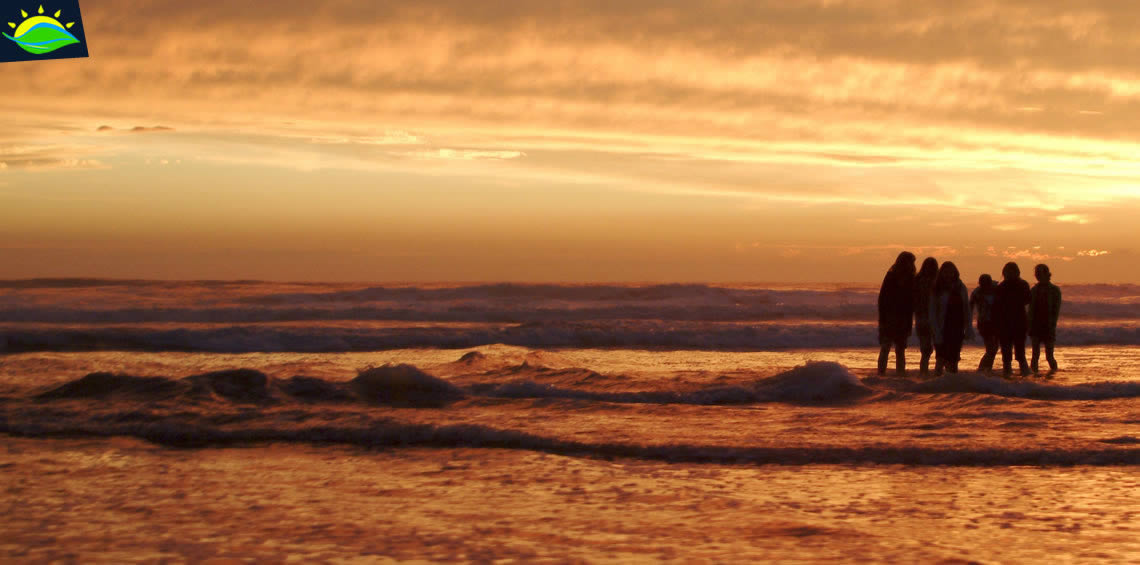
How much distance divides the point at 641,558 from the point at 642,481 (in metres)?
1.93

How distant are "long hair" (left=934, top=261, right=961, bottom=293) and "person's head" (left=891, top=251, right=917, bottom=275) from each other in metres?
0.39

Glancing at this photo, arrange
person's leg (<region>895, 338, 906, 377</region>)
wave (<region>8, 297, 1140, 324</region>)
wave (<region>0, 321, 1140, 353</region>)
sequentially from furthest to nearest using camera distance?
wave (<region>8, 297, 1140, 324</region>) → wave (<region>0, 321, 1140, 353</region>) → person's leg (<region>895, 338, 906, 377</region>)

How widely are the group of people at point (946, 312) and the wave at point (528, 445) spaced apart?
5495 millimetres

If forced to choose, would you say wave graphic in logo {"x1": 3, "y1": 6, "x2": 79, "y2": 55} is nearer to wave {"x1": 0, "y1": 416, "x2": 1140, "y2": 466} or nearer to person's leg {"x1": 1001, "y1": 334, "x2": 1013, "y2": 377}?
wave {"x1": 0, "y1": 416, "x2": 1140, "y2": 466}

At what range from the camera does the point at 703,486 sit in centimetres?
696

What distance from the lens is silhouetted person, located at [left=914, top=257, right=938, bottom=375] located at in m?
13.4

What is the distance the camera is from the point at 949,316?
1323cm

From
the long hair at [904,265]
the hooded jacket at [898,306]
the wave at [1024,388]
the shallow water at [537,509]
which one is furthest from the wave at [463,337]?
the shallow water at [537,509]

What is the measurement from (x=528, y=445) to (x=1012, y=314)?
8507 mm

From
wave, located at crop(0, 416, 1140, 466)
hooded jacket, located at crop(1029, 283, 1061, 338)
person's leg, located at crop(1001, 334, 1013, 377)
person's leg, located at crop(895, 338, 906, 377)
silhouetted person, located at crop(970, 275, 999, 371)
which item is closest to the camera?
wave, located at crop(0, 416, 1140, 466)

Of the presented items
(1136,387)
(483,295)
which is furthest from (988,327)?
(483,295)

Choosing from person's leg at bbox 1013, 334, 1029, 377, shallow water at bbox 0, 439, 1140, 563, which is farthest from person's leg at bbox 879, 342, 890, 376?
A: shallow water at bbox 0, 439, 1140, 563

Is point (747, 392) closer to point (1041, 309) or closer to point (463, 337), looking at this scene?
point (1041, 309)

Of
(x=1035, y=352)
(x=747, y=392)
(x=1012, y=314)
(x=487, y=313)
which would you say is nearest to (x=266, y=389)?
(x=747, y=392)
